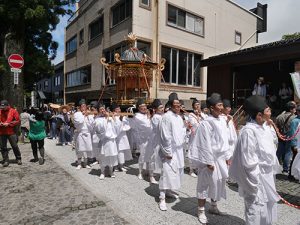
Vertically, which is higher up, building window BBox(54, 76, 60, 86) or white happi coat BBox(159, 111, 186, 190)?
building window BBox(54, 76, 60, 86)

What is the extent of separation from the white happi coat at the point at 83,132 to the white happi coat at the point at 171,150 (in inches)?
137

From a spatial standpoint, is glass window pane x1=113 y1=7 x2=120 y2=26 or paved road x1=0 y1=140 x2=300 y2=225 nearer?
paved road x1=0 y1=140 x2=300 y2=225

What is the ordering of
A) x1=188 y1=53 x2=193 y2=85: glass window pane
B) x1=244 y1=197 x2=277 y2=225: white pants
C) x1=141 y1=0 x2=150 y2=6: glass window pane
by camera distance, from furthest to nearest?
x1=188 y1=53 x2=193 y2=85: glass window pane → x1=141 y1=0 x2=150 y2=6: glass window pane → x1=244 y1=197 x2=277 y2=225: white pants

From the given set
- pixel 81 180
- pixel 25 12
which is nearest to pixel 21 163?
pixel 81 180

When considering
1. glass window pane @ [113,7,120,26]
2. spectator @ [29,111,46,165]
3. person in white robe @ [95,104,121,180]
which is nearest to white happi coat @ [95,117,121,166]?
person in white robe @ [95,104,121,180]

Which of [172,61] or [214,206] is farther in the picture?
[172,61]

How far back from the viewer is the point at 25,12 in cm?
1176

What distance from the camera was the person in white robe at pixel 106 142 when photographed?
6.74m

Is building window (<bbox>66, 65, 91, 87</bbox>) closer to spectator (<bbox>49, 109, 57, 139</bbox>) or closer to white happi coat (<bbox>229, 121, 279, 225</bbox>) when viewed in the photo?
spectator (<bbox>49, 109, 57, 139</bbox>)

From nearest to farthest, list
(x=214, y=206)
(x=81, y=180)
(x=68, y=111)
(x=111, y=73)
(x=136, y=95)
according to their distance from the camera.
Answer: (x=214, y=206)
(x=81, y=180)
(x=111, y=73)
(x=136, y=95)
(x=68, y=111)

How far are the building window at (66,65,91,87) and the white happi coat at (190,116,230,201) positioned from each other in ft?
64.8

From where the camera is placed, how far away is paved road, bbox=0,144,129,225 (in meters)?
4.36

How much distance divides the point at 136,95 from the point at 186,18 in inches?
427

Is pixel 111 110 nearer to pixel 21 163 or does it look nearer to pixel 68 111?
pixel 21 163
